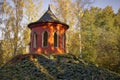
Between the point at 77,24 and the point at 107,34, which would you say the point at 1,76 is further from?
the point at 107,34

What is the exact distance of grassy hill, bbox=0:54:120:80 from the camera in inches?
656

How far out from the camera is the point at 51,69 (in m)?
17.7

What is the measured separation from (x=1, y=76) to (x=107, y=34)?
73.1 feet

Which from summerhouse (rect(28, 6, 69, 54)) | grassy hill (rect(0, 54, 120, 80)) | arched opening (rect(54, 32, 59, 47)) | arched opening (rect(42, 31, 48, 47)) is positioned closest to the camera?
grassy hill (rect(0, 54, 120, 80))

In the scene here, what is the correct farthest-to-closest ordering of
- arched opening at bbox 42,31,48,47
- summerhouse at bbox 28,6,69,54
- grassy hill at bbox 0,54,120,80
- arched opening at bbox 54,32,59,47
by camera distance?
1. arched opening at bbox 54,32,59,47
2. arched opening at bbox 42,31,48,47
3. summerhouse at bbox 28,6,69,54
4. grassy hill at bbox 0,54,120,80

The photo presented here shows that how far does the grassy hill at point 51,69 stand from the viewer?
1667 cm

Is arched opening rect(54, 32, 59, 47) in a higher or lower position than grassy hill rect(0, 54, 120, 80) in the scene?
higher

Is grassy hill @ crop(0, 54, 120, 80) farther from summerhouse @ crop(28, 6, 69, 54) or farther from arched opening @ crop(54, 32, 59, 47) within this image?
arched opening @ crop(54, 32, 59, 47)

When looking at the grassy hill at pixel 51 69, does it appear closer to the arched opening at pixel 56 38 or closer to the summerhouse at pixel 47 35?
the summerhouse at pixel 47 35

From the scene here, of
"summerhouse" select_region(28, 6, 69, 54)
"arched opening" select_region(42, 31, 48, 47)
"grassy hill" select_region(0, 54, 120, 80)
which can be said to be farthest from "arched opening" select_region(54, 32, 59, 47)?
"grassy hill" select_region(0, 54, 120, 80)

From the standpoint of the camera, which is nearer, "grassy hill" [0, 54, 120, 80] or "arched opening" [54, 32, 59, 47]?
"grassy hill" [0, 54, 120, 80]

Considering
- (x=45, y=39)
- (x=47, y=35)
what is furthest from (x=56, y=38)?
(x=45, y=39)

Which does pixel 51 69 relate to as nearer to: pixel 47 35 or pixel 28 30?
pixel 47 35

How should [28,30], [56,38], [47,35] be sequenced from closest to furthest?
1. [47,35]
2. [56,38]
3. [28,30]
